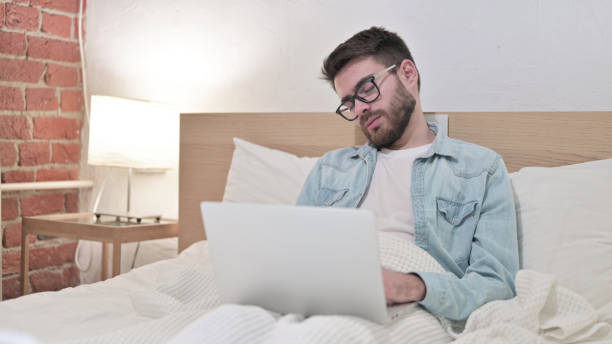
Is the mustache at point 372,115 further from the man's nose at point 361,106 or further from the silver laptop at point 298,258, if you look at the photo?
the silver laptop at point 298,258

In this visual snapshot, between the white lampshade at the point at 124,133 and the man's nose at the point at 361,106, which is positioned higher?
the man's nose at the point at 361,106

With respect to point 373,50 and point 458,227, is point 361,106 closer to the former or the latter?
point 373,50

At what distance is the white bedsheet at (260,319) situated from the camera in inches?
34.1

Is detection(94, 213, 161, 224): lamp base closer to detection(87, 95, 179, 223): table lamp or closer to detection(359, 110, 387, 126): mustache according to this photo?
detection(87, 95, 179, 223): table lamp

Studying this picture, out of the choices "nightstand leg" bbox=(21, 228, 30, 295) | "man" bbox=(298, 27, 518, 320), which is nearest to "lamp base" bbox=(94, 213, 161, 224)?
"nightstand leg" bbox=(21, 228, 30, 295)

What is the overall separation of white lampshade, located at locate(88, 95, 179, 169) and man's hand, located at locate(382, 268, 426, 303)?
1.34 metres

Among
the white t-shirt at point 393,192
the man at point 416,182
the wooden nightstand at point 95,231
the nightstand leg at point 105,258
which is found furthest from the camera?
the nightstand leg at point 105,258

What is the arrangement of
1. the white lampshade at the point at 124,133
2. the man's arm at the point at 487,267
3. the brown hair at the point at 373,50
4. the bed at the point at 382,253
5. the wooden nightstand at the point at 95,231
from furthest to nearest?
the white lampshade at the point at 124,133 → the wooden nightstand at the point at 95,231 → the brown hair at the point at 373,50 → the man's arm at the point at 487,267 → the bed at the point at 382,253

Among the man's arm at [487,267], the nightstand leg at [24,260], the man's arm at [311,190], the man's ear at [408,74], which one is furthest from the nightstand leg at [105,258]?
the man's arm at [487,267]

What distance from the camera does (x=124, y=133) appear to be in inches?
85.0

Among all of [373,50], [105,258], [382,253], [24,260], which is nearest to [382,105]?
[373,50]

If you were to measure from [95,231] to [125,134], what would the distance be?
0.35 meters

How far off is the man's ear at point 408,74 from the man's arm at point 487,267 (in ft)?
0.94

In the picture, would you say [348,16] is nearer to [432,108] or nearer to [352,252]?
[432,108]
